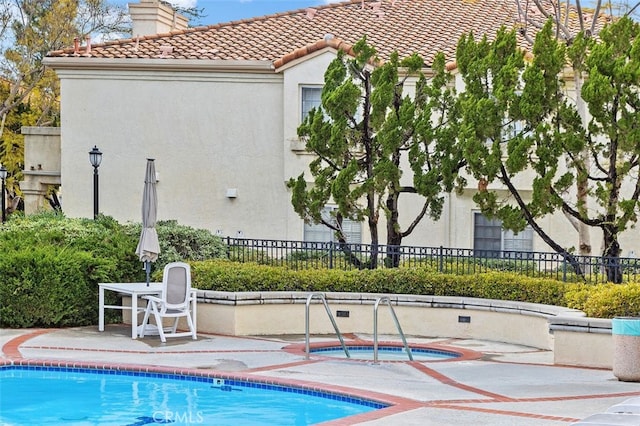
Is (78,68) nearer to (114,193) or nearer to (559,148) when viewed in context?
(114,193)

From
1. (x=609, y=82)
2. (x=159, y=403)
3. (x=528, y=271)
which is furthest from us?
(x=528, y=271)

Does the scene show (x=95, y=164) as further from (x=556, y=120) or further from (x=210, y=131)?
(x=556, y=120)

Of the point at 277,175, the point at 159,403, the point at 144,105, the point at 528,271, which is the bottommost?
the point at 159,403

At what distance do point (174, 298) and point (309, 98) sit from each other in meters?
10.2

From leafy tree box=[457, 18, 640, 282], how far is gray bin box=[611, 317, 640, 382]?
4.43m

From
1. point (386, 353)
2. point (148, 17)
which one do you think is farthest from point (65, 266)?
point (148, 17)

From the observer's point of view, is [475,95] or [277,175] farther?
[277,175]

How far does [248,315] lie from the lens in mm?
18453

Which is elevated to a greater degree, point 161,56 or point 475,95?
point 161,56

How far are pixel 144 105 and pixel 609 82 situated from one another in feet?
43.4

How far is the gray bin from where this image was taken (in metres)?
13.0

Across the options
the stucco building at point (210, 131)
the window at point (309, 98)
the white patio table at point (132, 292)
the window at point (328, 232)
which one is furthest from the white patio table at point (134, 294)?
the window at point (309, 98)

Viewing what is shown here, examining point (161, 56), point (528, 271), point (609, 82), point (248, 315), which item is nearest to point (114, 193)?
point (161, 56)

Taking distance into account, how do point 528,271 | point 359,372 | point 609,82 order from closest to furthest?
point 359,372 < point 609,82 < point 528,271
